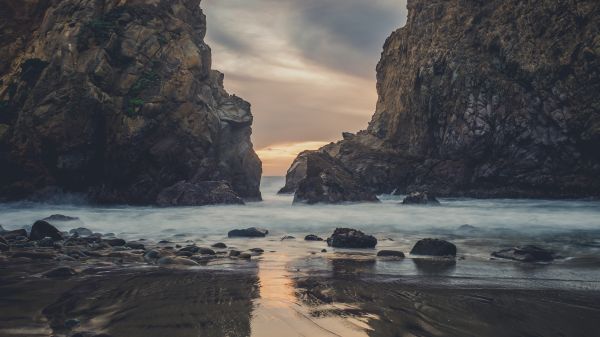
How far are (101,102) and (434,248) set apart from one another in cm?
2498

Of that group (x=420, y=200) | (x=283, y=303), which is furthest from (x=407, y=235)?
(x=420, y=200)

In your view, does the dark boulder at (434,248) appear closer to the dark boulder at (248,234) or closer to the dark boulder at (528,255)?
the dark boulder at (528,255)

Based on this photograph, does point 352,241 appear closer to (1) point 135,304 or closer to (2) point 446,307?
(2) point 446,307

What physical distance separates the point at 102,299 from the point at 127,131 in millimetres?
25043

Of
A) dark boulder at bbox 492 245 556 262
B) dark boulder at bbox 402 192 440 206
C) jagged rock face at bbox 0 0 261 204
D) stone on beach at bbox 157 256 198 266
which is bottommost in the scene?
stone on beach at bbox 157 256 198 266

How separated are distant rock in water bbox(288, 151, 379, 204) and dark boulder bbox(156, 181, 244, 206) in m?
5.25

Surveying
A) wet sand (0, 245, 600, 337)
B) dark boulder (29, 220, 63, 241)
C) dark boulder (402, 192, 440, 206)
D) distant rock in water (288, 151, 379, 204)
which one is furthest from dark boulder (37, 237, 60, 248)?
dark boulder (402, 192, 440, 206)

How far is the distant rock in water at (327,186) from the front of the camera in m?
A: 32.5

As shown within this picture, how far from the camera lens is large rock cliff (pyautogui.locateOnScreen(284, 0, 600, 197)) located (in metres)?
31.4

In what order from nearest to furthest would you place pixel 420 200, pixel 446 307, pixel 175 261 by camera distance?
pixel 446 307
pixel 175 261
pixel 420 200

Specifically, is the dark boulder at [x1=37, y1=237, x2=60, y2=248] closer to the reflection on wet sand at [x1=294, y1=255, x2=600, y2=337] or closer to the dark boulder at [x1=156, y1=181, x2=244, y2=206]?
the reflection on wet sand at [x1=294, y1=255, x2=600, y2=337]

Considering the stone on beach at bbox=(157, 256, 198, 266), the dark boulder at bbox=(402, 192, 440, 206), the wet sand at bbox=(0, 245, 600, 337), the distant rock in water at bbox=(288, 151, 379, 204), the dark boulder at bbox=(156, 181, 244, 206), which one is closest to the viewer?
the wet sand at bbox=(0, 245, 600, 337)

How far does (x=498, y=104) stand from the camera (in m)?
35.8

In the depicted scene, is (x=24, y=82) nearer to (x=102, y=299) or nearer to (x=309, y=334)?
(x=102, y=299)
